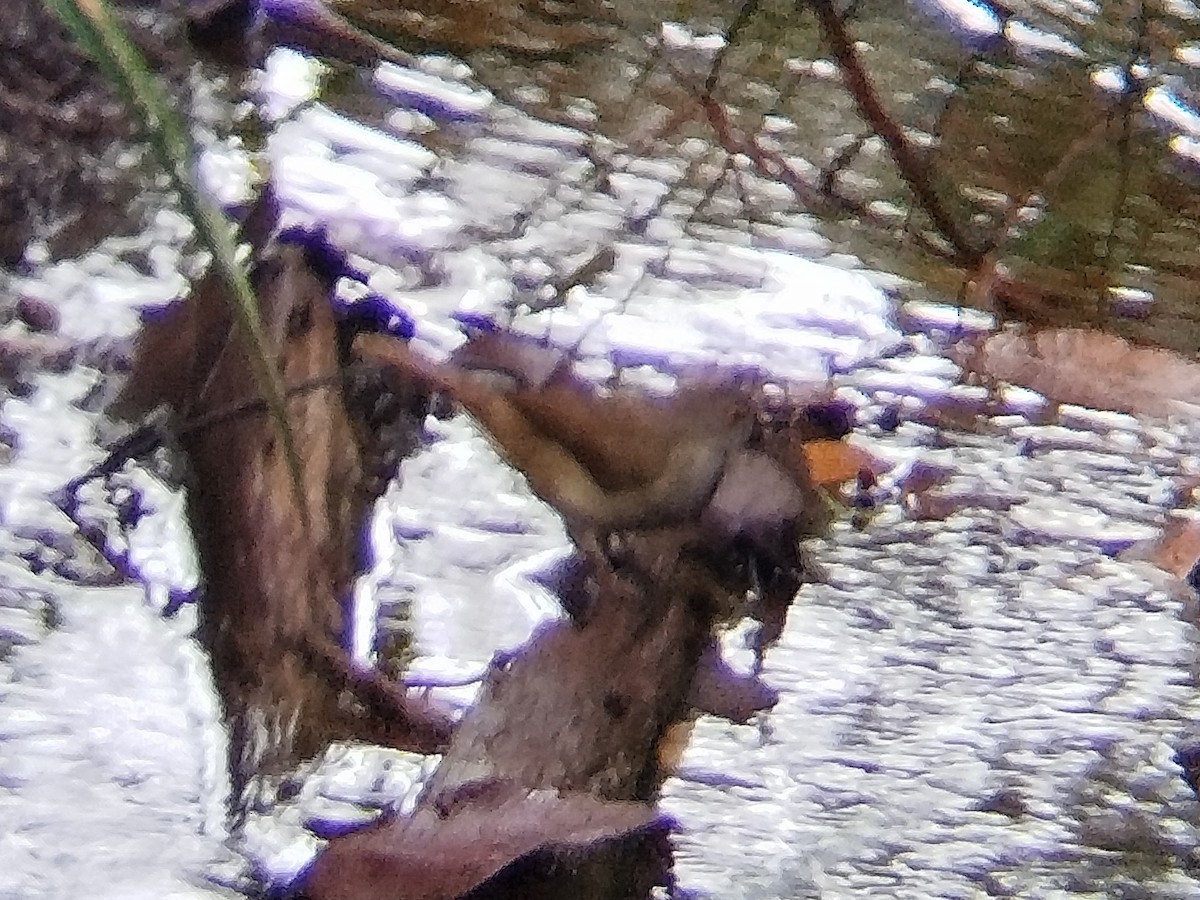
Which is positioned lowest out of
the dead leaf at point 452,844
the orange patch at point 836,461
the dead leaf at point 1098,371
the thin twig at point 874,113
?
the dead leaf at point 452,844

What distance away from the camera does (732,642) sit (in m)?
0.38

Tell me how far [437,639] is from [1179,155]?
1.08 ft

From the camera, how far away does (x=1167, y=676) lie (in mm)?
400

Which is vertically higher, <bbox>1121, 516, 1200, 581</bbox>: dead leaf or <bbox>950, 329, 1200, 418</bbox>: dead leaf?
<bbox>950, 329, 1200, 418</bbox>: dead leaf

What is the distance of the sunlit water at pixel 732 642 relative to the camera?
14.7 inches

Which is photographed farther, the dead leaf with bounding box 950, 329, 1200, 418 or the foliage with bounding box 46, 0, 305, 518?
the dead leaf with bounding box 950, 329, 1200, 418

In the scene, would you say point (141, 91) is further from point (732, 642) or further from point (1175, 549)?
point (1175, 549)

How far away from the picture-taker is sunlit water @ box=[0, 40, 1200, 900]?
373 mm

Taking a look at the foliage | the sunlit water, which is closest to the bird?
the sunlit water

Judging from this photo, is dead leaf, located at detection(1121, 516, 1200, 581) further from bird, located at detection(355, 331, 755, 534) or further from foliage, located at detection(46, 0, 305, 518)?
foliage, located at detection(46, 0, 305, 518)

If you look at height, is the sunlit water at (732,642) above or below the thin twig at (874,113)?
below

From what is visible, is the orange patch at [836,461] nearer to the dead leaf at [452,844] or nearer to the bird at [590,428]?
the bird at [590,428]

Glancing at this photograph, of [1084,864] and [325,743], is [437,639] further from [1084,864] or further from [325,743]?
[1084,864]

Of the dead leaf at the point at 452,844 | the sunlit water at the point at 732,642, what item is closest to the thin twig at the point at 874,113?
the sunlit water at the point at 732,642
